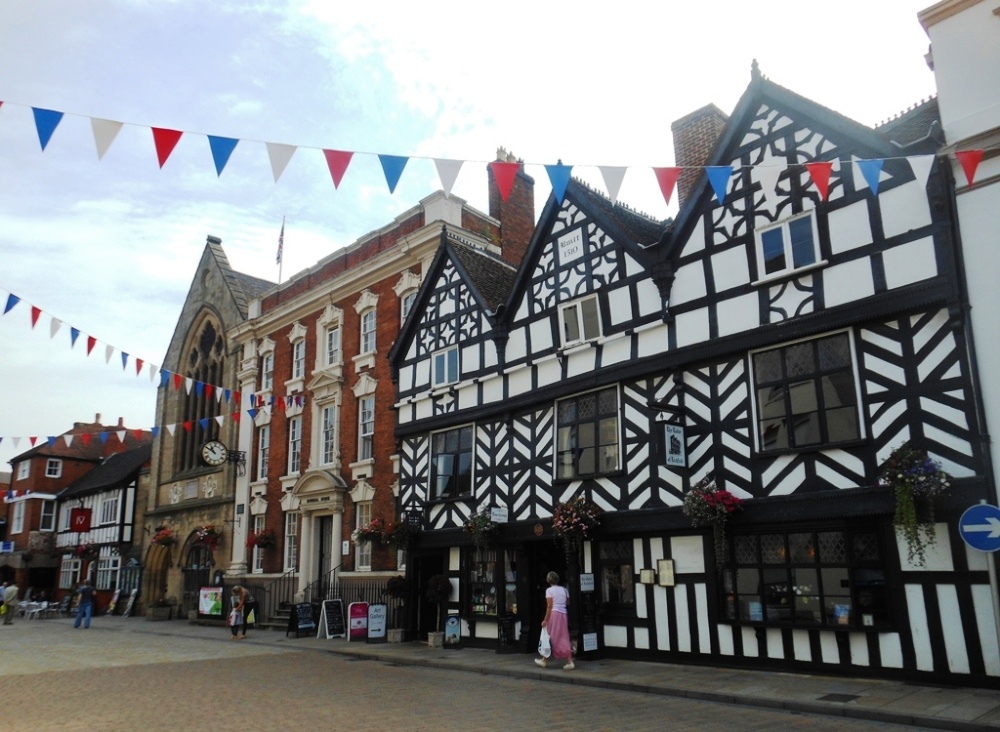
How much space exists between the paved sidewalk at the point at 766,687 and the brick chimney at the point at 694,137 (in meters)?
10.5

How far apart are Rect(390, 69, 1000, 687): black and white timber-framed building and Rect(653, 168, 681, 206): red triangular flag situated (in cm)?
244

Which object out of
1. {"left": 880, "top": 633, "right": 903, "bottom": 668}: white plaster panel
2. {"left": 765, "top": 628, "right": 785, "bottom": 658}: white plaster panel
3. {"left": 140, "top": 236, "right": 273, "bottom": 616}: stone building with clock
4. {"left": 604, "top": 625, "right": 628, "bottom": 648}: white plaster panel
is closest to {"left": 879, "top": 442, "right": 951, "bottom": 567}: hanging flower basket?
{"left": 880, "top": 633, "right": 903, "bottom": 668}: white plaster panel

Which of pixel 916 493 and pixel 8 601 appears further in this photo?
pixel 8 601

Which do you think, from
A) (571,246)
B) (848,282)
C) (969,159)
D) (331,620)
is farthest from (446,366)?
(969,159)

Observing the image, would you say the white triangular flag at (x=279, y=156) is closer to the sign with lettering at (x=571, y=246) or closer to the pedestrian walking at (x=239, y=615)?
the sign with lettering at (x=571, y=246)

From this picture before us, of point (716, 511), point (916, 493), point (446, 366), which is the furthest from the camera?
point (446, 366)

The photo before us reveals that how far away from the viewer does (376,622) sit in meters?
19.8

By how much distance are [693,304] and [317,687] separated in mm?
9191

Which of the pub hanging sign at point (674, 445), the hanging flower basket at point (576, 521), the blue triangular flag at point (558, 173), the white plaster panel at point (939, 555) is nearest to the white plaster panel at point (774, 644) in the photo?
the white plaster panel at point (939, 555)

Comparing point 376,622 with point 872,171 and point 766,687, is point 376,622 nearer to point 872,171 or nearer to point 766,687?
point 766,687

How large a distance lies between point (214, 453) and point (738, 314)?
23.0 metres

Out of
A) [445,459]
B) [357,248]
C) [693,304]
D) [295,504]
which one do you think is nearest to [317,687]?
[445,459]

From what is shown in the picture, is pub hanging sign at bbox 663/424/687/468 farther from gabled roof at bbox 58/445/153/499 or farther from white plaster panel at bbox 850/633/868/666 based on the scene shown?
gabled roof at bbox 58/445/153/499

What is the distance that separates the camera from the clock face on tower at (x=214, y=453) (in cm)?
3034
